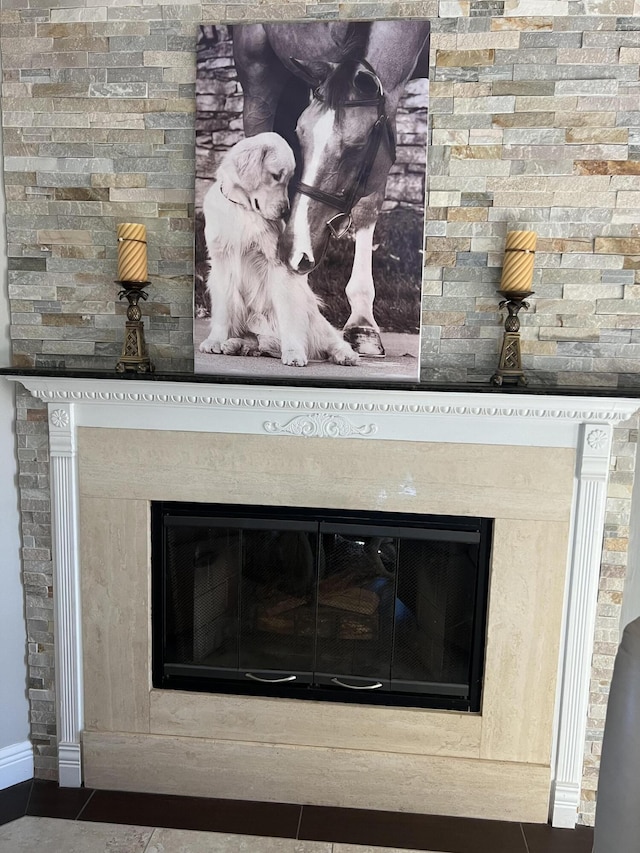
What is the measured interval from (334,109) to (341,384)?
0.77 meters

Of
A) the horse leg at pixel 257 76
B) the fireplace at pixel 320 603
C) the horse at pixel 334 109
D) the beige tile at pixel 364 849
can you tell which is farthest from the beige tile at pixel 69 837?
the horse leg at pixel 257 76

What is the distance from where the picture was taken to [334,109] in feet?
5.90

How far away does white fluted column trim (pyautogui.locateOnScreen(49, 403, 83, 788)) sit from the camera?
1.95 meters

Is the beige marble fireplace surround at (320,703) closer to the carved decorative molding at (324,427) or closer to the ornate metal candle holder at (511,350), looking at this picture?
the carved decorative molding at (324,427)

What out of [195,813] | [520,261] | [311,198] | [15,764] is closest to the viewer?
[520,261]

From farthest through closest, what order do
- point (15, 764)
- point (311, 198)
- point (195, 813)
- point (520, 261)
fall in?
point (15, 764)
point (195, 813)
point (311, 198)
point (520, 261)

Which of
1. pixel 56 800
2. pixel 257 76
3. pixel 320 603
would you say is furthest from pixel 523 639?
pixel 257 76

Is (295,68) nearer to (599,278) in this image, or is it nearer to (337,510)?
(599,278)

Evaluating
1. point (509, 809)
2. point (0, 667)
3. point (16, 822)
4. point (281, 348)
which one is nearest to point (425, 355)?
point (281, 348)

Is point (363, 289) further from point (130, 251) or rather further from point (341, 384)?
point (130, 251)

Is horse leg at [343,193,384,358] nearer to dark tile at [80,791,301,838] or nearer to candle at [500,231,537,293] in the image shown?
candle at [500,231,537,293]

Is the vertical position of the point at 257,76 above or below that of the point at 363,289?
above

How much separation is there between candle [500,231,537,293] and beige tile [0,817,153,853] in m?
1.89

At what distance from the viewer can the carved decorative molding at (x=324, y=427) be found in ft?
6.12
